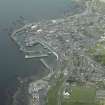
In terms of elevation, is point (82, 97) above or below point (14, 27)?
below

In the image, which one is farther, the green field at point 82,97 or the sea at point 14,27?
the sea at point 14,27

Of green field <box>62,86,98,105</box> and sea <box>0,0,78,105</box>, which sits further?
sea <box>0,0,78,105</box>

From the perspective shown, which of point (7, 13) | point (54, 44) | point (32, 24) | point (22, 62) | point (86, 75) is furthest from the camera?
point (7, 13)

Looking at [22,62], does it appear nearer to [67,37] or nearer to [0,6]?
[67,37]

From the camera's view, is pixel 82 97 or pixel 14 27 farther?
pixel 14 27

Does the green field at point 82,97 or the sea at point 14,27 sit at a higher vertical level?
the sea at point 14,27

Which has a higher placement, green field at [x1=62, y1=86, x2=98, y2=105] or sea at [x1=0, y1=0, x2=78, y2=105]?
sea at [x1=0, y1=0, x2=78, y2=105]

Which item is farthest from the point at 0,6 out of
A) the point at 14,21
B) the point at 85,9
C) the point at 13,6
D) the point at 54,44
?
the point at 54,44

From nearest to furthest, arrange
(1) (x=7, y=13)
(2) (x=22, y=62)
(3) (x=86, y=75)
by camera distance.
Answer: (3) (x=86, y=75)
(2) (x=22, y=62)
(1) (x=7, y=13)
